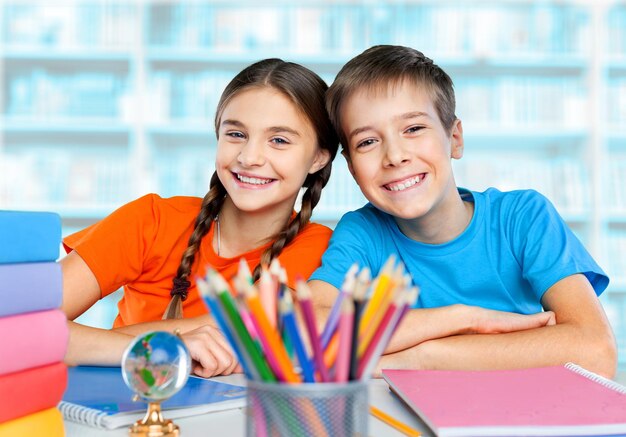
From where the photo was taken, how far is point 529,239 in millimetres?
1271

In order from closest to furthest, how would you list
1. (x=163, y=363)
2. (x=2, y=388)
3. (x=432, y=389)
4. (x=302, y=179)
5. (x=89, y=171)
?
(x=2, y=388), (x=163, y=363), (x=432, y=389), (x=302, y=179), (x=89, y=171)

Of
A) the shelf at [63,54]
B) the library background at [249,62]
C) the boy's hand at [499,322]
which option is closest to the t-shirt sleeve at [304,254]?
Answer: the boy's hand at [499,322]

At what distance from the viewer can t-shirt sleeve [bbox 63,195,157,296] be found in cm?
133

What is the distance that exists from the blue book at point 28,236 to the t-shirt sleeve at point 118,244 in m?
0.78

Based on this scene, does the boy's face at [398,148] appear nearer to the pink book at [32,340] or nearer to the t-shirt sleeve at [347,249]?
the t-shirt sleeve at [347,249]

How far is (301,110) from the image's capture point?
1404mm

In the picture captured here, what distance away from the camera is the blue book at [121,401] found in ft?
2.23

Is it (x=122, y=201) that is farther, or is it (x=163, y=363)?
(x=122, y=201)

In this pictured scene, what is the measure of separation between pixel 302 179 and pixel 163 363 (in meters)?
0.84

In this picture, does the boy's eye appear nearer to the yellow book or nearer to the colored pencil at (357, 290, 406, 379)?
the yellow book

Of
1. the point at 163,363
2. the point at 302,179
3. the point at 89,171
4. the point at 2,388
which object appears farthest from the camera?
the point at 89,171

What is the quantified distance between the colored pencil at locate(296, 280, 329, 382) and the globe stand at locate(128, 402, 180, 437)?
23cm

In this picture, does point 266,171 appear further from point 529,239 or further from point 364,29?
point 364,29

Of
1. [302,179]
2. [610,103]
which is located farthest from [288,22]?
[302,179]
